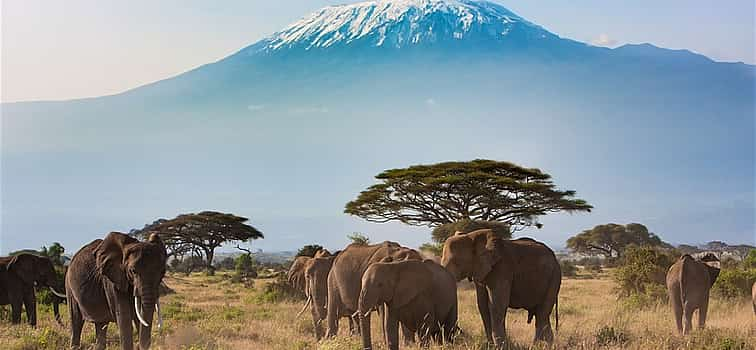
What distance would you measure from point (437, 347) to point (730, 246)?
1819 inches

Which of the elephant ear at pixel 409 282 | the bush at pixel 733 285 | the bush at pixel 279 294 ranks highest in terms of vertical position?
the elephant ear at pixel 409 282

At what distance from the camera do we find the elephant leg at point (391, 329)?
45.3ft

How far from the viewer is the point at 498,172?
4894 centimetres

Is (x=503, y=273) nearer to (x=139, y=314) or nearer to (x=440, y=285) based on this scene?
(x=440, y=285)

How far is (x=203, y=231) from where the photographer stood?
2389 inches

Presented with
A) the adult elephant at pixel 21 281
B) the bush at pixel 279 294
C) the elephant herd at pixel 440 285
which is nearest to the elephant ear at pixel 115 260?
the elephant herd at pixel 440 285

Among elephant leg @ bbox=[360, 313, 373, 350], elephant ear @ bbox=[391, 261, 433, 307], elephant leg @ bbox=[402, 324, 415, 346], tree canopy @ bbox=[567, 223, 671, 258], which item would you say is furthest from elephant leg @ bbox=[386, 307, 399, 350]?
tree canopy @ bbox=[567, 223, 671, 258]

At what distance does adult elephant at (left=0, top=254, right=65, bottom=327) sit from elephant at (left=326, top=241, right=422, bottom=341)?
7.30 metres

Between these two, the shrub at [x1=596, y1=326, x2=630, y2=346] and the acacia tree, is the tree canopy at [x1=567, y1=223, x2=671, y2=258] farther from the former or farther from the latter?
the shrub at [x1=596, y1=326, x2=630, y2=346]

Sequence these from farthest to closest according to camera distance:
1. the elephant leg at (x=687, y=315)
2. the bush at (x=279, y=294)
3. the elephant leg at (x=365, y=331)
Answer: the bush at (x=279, y=294)
the elephant leg at (x=687, y=315)
the elephant leg at (x=365, y=331)

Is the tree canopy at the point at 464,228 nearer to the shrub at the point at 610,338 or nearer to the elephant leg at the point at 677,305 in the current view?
the elephant leg at the point at 677,305

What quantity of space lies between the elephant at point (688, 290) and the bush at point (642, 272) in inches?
306

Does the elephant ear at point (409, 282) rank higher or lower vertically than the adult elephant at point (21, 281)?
higher

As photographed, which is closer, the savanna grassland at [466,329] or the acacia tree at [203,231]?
the savanna grassland at [466,329]
